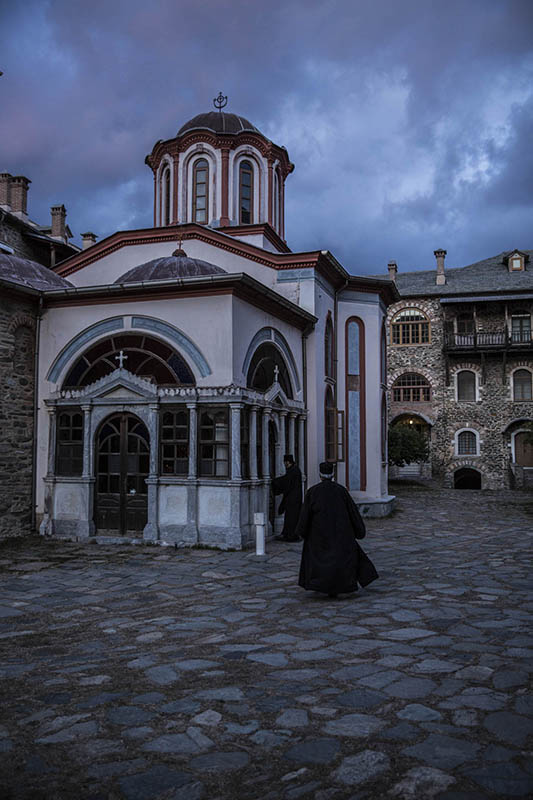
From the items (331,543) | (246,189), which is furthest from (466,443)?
(331,543)

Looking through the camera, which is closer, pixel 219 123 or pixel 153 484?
pixel 153 484

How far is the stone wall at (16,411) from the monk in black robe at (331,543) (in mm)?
6137

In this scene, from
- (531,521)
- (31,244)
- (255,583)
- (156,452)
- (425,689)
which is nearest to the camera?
(425,689)

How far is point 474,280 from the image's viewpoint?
3369 cm

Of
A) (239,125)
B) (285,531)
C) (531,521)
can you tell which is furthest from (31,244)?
(531,521)

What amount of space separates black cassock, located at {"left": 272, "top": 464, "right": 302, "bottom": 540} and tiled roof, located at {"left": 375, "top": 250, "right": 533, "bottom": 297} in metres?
22.9

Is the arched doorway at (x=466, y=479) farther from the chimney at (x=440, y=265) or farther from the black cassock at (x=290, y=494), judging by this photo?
the black cassock at (x=290, y=494)

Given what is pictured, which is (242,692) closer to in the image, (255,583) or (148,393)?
(255,583)

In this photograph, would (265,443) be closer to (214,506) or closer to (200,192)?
(214,506)

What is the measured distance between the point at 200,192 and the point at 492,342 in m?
19.7

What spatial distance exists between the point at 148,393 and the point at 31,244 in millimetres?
12636

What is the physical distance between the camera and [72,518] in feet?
36.8

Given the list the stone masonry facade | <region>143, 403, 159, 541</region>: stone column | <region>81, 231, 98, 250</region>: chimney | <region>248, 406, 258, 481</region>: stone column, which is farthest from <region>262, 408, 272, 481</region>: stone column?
the stone masonry facade

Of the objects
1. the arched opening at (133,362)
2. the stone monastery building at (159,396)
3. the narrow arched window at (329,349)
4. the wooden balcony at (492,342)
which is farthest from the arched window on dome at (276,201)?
the wooden balcony at (492,342)
